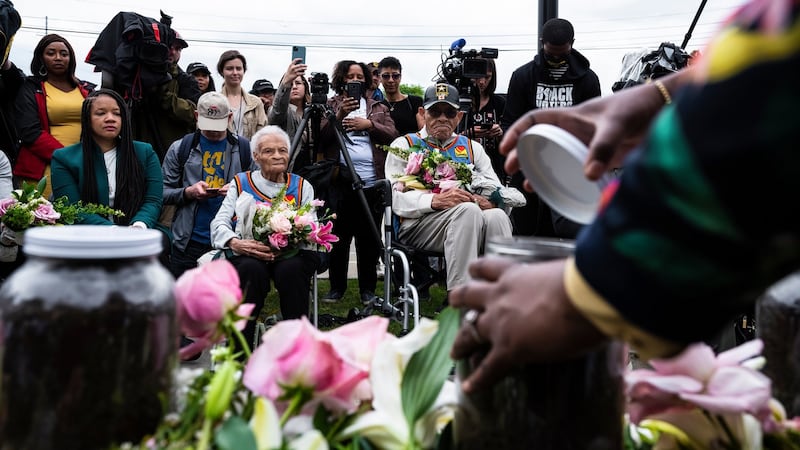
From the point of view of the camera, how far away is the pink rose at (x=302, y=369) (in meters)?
0.71

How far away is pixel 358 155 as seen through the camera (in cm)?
551

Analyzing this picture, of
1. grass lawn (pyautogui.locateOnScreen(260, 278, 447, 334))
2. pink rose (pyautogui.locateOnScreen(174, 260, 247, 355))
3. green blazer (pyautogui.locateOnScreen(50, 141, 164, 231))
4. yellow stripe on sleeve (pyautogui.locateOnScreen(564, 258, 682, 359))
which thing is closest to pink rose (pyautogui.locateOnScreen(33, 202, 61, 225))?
green blazer (pyautogui.locateOnScreen(50, 141, 164, 231))

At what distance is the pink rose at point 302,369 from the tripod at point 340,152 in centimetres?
404

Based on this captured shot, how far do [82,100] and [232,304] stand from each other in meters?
4.27

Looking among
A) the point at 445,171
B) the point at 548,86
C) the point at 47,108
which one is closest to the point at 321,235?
the point at 445,171

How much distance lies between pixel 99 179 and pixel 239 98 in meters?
1.88

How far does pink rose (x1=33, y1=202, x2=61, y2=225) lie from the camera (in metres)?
3.46

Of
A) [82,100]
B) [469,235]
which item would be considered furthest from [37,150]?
[469,235]

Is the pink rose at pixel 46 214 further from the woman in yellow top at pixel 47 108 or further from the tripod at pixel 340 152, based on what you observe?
the tripod at pixel 340 152

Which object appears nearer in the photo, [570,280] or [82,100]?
[570,280]

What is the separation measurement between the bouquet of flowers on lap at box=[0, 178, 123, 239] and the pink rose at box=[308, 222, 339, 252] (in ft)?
3.58

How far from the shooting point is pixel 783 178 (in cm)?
43

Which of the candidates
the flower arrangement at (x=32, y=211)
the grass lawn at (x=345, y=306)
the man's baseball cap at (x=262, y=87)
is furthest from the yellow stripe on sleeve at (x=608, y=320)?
the man's baseball cap at (x=262, y=87)

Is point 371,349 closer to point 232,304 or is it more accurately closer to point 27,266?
point 232,304
